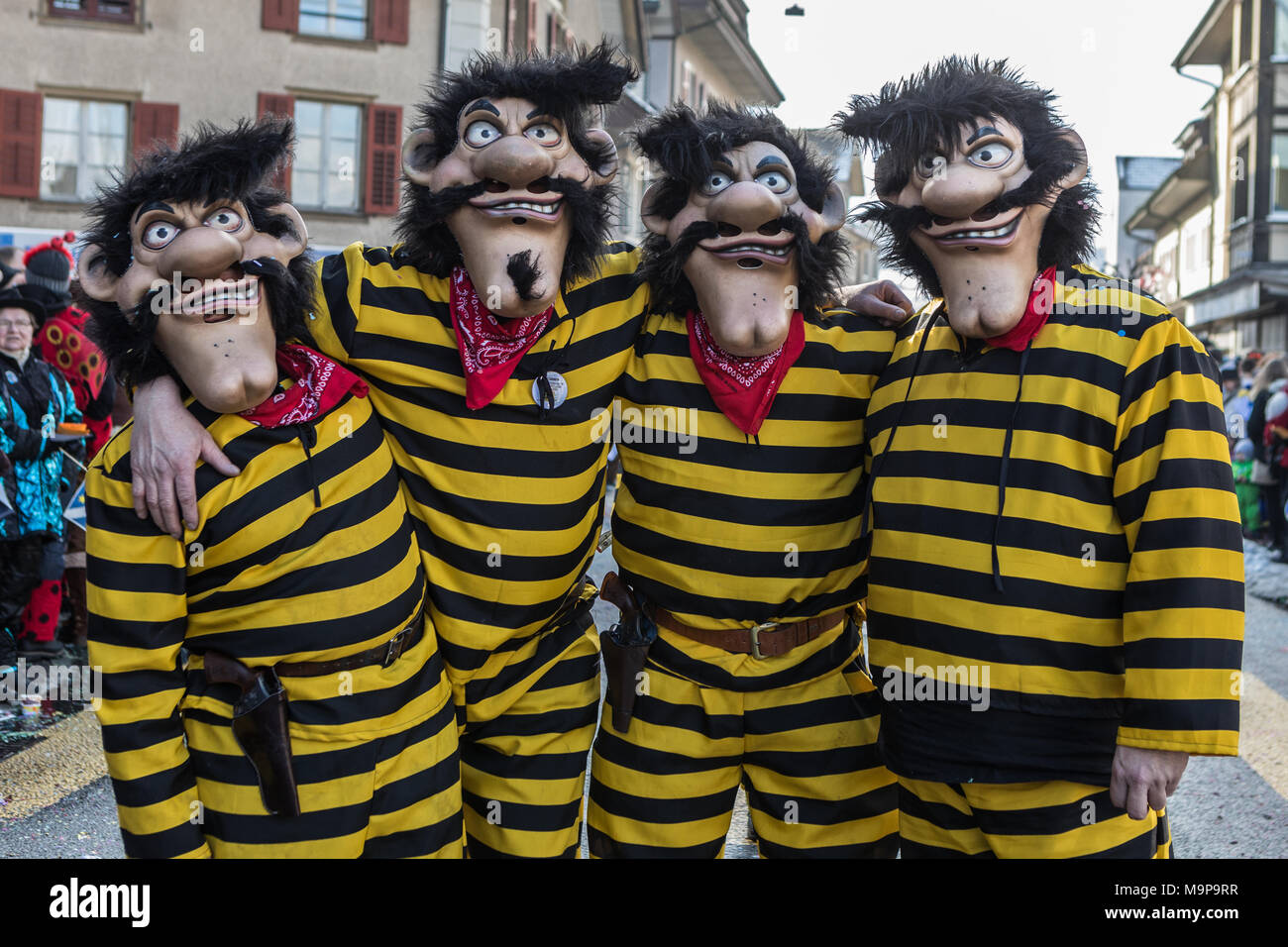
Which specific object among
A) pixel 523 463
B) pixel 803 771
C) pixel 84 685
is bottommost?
pixel 84 685

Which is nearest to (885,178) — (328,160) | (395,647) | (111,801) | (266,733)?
(395,647)

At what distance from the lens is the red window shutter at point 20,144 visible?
48.1ft

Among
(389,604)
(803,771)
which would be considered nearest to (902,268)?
(803,771)

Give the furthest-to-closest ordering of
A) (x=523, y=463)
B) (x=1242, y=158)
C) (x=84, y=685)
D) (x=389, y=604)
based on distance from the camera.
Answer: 1. (x=1242, y=158)
2. (x=84, y=685)
3. (x=523, y=463)
4. (x=389, y=604)

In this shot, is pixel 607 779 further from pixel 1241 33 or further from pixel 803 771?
pixel 1241 33

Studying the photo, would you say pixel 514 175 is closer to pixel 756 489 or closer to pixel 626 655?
pixel 756 489

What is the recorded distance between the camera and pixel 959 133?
240 centimetres

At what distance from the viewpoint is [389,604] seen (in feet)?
8.09

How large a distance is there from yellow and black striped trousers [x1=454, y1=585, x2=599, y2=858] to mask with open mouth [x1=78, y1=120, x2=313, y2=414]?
0.89 m

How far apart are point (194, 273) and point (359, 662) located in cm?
86

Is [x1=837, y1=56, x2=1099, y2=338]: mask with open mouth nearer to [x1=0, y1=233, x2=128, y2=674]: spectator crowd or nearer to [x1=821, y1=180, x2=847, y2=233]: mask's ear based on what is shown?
[x1=821, y1=180, x2=847, y2=233]: mask's ear

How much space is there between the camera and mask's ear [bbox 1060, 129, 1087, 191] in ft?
7.90

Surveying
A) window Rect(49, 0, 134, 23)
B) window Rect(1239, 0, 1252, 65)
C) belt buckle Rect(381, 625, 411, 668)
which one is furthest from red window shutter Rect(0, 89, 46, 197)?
window Rect(1239, 0, 1252, 65)
